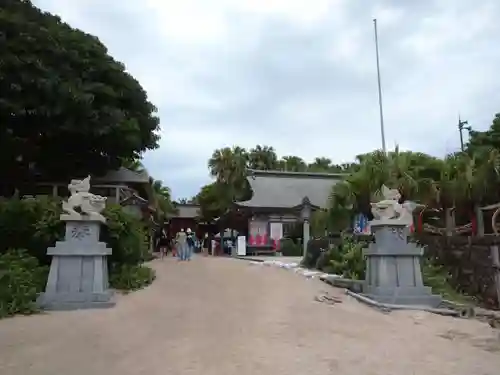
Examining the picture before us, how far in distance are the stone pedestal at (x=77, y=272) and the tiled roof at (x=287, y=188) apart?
22.4 m

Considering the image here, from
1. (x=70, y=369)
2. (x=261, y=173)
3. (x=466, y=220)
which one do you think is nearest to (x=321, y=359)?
(x=70, y=369)

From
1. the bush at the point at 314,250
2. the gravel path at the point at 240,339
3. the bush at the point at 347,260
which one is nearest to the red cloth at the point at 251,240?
the bush at the point at 314,250

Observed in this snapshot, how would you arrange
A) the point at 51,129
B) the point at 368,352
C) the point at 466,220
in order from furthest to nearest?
the point at 466,220 → the point at 51,129 → the point at 368,352

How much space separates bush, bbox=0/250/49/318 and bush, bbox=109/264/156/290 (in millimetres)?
1735

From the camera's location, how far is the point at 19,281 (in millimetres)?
10289

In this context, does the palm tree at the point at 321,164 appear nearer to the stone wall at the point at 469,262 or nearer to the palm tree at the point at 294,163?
the palm tree at the point at 294,163

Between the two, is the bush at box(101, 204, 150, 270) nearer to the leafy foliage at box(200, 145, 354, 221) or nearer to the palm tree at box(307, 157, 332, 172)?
the leafy foliage at box(200, 145, 354, 221)

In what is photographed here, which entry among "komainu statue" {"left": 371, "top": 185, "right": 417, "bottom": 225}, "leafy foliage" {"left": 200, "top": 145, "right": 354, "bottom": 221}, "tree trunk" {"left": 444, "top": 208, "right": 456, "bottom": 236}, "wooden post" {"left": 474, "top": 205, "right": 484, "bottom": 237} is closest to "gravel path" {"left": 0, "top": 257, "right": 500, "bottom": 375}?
"komainu statue" {"left": 371, "top": 185, "right": 417, "bottom": 225}

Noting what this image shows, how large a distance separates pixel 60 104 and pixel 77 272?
23.6 feet

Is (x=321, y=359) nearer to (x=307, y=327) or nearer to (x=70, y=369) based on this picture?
(x=307, y=327)

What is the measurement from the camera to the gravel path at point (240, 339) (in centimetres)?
629

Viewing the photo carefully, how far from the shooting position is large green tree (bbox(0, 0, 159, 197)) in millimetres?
14359

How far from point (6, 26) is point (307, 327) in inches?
481

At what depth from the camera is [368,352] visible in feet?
23.6
